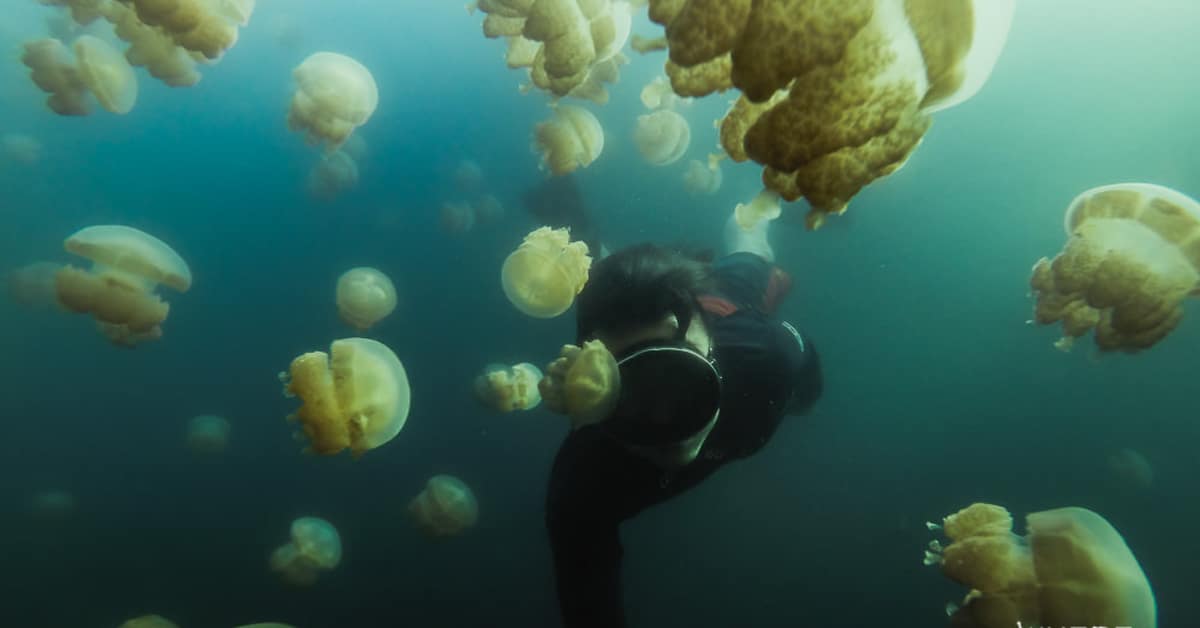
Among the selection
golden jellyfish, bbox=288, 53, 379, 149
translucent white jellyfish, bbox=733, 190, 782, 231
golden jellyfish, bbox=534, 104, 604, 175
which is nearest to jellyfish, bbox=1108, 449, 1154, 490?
golden jellyfish, bbox=534, 104, 604, 175

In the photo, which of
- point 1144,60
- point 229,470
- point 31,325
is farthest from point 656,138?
point 31,325

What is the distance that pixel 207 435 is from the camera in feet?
33.1

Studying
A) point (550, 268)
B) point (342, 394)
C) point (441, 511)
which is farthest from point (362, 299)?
point (342, 394)

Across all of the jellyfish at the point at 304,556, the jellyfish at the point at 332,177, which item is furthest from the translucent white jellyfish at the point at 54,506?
the jellyfish at the point at 304,556

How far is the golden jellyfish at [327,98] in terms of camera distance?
14.3 ft

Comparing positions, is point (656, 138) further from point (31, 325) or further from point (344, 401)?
point (31, 325)

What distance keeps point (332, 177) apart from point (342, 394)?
10528 millimetres

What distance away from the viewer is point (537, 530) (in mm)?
14008

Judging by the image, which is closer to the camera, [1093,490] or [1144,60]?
[1144,60]

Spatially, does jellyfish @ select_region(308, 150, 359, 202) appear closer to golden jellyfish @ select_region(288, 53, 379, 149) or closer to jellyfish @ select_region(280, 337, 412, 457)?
golden jellyfish @ select_region(288, 53, 379, 149)

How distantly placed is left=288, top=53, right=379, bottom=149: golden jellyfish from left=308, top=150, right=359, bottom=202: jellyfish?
8.00 metres

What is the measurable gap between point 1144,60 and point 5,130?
52090mm

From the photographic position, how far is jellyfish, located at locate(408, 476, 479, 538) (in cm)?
596

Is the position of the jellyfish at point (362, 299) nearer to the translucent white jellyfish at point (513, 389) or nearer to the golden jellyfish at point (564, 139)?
the translucent white jellyfish at point (513, 389)
